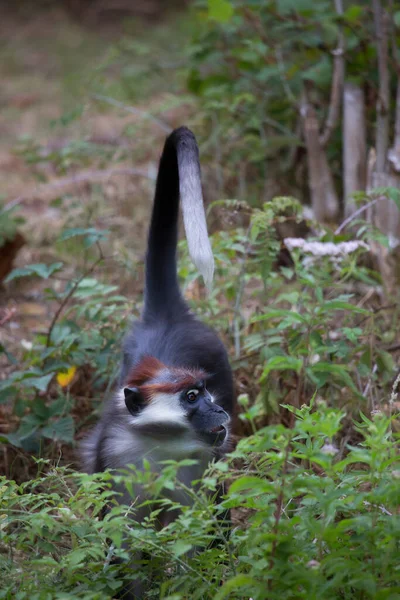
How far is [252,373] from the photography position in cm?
339

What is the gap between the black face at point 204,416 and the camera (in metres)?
2.39

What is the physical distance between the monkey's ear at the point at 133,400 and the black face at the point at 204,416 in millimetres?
126

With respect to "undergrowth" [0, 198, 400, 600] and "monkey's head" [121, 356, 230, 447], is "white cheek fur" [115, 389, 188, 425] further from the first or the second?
"undergrowth" [0, 198, 400, 600]

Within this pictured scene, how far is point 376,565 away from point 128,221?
12.9 ft

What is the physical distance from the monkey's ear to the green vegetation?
0.82 ft

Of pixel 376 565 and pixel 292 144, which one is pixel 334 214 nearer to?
pixel 292 144

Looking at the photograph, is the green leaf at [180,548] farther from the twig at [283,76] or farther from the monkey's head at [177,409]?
the twig at [283,76]

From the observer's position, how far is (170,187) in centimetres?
301

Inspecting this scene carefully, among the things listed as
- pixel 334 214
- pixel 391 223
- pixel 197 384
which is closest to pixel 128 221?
pixel 334 214

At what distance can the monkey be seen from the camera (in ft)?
7.91

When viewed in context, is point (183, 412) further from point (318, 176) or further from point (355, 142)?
point (355, 142)

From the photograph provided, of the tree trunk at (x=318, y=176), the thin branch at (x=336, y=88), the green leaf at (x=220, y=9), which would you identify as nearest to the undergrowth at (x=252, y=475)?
the tree trunk at (x=318, y=176)

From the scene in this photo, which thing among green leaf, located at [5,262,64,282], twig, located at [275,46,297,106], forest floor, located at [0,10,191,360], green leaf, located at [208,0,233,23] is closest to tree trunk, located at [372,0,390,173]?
twig, located at [275,46,297,106]

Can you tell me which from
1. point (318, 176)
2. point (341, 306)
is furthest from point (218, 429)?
point (318, 176)
